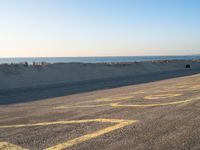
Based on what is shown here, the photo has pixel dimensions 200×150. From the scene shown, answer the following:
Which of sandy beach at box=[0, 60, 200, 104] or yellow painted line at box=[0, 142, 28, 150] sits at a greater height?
yellow painted line at box=[0, 142, 28, 150]

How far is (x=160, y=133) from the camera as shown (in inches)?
235

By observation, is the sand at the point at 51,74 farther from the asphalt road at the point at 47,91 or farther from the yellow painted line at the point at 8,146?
the yellow painted line at the point at 8,146

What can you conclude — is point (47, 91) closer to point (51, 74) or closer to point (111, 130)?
point (51, 74)

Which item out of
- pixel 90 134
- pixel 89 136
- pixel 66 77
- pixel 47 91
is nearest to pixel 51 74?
pixel 66 77

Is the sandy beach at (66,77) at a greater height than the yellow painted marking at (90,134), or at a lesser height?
lesser

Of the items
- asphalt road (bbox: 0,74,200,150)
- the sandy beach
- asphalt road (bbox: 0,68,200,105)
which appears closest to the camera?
asphalt road (bbox: 0,74,200,150)

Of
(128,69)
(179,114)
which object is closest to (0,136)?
(179,114)

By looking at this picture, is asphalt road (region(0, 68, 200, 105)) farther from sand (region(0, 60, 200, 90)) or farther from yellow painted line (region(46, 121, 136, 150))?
yellow painted line (region(46, 121, 136, 150))

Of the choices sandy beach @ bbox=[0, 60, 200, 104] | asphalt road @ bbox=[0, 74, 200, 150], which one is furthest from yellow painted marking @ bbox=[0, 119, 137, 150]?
sandy beach @ bbox=[0, 60, 200, 104]

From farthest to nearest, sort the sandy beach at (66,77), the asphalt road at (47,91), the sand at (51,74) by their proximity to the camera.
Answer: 1. the sand at (51,74)
2. the sandy beach at (66,77)
3. the asphalt road at (47,91)

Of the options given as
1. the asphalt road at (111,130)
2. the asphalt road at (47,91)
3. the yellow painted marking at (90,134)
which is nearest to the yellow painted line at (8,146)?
the asphalt road at (111,130)

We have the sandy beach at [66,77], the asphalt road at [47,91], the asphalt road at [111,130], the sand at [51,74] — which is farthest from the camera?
the sand at [51,74]

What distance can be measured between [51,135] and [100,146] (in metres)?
1.35

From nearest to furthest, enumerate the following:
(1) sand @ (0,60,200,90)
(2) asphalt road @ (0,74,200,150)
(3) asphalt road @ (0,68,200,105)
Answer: (2) asphalt road @ (0,74,200,150), (3) asphalt road @ (0,68,200,105), (1) sand @ (0,60,200,90)
